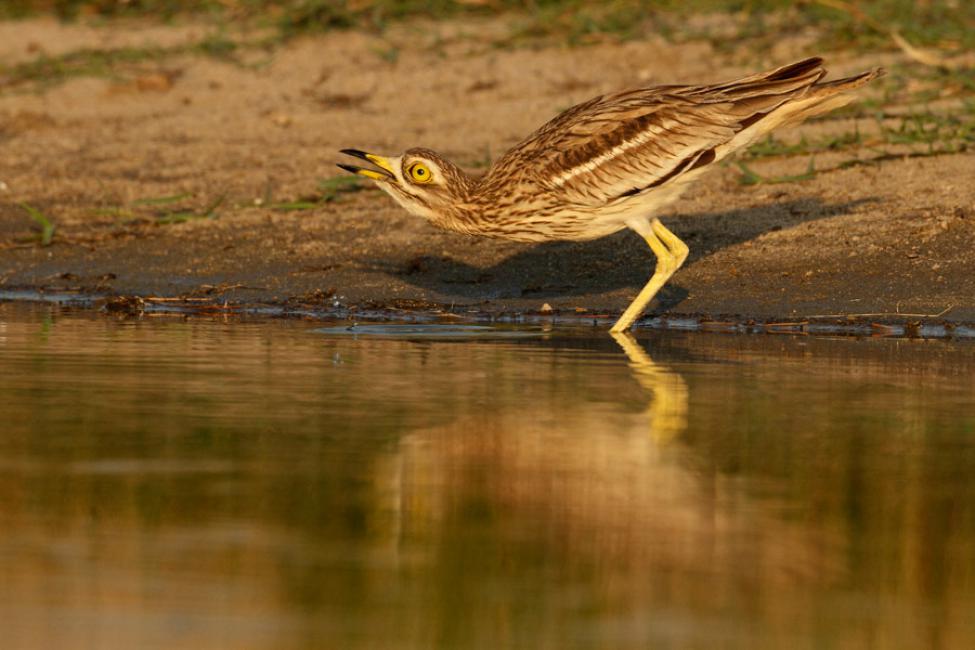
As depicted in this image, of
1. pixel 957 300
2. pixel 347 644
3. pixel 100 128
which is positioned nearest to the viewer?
pixel 347 644

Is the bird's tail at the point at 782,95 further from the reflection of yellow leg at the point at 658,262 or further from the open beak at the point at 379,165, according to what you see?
the open beak at the point at 379,165

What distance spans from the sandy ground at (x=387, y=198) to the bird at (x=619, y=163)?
25.5 inches

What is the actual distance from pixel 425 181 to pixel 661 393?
2997 millimetres

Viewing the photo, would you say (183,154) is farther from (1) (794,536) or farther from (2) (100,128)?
(1) (794,536)

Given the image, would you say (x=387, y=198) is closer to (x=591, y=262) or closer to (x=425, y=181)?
(x=591, y=262)

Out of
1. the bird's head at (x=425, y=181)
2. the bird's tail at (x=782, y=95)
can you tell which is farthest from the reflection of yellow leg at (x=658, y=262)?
the bird's head at (x=425, y=181)

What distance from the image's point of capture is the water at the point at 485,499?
3504 mm

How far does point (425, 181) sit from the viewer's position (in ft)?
29.6

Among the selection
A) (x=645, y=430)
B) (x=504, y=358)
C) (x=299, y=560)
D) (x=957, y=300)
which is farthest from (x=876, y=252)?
(x=299, y=560)

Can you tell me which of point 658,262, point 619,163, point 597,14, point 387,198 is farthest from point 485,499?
point 597,14

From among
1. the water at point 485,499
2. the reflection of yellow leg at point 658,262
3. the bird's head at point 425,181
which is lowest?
the water at point 485,499

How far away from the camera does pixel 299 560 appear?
154 inches

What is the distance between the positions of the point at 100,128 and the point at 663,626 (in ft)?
37.6

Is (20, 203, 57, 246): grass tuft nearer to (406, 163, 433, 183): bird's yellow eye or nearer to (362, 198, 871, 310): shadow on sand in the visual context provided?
(362, 198, 871, 310): shadow on sand
